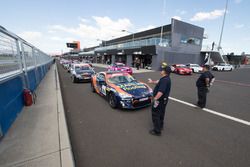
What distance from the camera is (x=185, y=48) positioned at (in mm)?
24500

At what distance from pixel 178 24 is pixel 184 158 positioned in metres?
25.9

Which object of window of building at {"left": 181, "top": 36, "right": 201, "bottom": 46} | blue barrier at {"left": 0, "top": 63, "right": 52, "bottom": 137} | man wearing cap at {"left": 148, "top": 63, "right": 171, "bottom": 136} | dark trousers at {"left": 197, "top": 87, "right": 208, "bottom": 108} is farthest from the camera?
window of building at {"left": 181, "top": 36, "right": 201, "bottom": 46}

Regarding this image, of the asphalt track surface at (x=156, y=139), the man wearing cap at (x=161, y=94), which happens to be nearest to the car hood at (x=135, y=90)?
the asphalt track surface at (x=156, y=139)

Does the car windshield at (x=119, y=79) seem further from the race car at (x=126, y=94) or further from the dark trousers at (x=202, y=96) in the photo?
the dark trousers at (x=202, y=96)

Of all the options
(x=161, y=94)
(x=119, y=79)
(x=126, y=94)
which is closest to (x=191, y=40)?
(x=119, y=79)

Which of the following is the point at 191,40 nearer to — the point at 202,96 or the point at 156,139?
the point at 202,96

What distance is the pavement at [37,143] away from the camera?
2.03 meters

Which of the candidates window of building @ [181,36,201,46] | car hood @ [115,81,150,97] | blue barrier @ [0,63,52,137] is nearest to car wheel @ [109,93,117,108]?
car hood @ [115,81,150,97]

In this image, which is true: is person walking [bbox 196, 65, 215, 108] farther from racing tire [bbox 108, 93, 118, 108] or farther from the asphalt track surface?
racing tire [bbox 108, 93, 118, 108]

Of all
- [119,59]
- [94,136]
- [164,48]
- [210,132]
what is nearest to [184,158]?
[210,132]

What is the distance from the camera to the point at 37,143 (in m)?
2.47

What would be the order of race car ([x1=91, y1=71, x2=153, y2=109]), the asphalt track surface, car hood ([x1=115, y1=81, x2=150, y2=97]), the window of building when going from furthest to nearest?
the window of building → car hood ([x1=115, y1=81, x2=150, y2=97]) → race car ([x1=91, y1=71, x2=153, y2=109]) → the asphalt track surface

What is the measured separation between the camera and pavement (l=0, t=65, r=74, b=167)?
6.68ft

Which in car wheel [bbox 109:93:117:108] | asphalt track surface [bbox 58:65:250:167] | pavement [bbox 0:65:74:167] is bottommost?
asphalt track surface [bbox 58:65:250:167]
